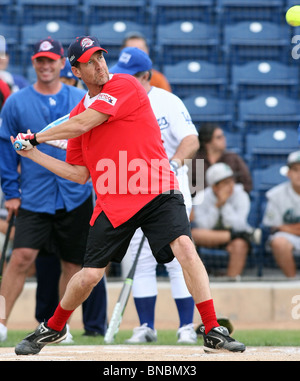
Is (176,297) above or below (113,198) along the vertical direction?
below

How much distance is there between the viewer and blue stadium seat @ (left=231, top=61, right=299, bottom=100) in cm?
977

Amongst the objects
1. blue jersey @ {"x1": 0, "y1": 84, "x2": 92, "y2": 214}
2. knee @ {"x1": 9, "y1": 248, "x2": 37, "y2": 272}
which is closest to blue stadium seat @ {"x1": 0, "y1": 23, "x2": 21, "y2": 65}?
blue jersey @ {"x1": 0, "y1": 84, "x2": 92, "y2": 214}

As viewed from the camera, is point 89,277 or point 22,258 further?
point 22,258

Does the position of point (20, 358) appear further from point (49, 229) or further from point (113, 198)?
point (49, 229)

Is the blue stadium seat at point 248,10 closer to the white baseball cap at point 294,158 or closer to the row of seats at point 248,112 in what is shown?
the row of seats at point 248,112

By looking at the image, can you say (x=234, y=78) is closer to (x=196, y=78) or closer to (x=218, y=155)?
(x=196, y=78)

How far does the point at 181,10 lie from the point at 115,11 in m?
0.82

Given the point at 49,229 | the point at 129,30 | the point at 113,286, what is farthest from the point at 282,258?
the point at 129,30

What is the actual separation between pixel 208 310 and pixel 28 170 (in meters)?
2.13

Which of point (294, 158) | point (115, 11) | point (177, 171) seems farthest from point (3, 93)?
point (115, 11)

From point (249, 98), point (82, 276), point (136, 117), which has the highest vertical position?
point (249, 98)

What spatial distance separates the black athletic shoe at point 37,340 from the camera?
184 inches

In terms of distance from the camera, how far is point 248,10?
10406mm

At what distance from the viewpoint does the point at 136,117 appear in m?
4.63
